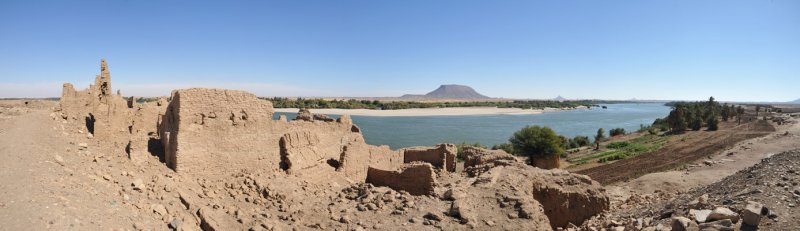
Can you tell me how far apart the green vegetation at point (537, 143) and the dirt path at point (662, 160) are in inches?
108

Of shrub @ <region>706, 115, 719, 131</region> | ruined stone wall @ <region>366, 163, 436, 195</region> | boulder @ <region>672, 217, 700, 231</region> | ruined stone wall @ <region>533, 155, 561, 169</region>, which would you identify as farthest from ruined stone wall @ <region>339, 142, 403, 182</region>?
shrub @ <region>706, 115, 719, 131</region>

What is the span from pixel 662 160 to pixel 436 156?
2580 centimetres

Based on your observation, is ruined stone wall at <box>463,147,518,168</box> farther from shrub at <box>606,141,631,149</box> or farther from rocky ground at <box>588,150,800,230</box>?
shrub at <box>606,141,631,149</box>

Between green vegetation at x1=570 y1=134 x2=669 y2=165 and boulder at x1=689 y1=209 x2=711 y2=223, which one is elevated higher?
boulder at x1=689 y1=209 x2=711 y2=223

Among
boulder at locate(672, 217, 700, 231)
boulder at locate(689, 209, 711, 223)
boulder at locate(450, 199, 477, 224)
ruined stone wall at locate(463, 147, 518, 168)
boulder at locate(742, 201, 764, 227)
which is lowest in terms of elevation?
boulder at locate(450, 199, 477, 224)

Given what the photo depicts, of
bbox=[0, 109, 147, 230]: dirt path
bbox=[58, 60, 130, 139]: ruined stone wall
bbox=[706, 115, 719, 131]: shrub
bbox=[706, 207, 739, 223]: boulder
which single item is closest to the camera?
bbox=[0, 109, 147, 230]: dirt path

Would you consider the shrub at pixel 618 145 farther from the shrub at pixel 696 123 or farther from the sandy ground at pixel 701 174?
the shrub at pixel 696 123

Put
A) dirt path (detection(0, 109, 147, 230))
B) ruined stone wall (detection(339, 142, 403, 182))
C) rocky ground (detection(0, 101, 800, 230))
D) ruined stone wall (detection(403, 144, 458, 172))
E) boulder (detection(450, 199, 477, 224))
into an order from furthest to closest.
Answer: ruined stone wall (detection(403, 144, 458, 172)) < ruined stone wall (detection(339, 142, 403, 182)) < boulder (detection(450, 199, 477, 224)) < rocky ground (detection(0, 101, 800, 230)) < dirt path (detection(0, 109, 147, 230))

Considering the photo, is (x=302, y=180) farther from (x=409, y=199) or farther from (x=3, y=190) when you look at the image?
(x=3, y=190)

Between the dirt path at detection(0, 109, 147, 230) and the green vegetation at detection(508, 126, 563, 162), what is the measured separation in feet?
96.3

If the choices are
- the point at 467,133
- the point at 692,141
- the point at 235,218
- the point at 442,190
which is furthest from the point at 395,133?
the point at 235,218

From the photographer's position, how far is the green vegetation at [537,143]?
32.2 metres

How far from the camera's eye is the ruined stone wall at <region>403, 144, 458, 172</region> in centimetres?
1530

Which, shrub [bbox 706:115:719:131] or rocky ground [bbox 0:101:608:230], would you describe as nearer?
rocky ground [bbox 0:101:608:230]
